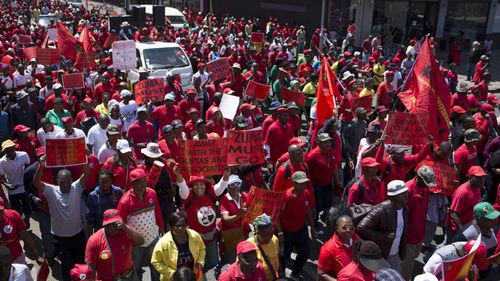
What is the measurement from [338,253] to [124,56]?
924cm

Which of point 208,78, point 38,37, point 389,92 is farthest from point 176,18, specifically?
point 389,92

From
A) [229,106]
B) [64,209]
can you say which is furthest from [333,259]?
[229,106]

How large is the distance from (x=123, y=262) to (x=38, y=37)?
59.7ft

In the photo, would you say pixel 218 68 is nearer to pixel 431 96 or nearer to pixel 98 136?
pixel 98 136

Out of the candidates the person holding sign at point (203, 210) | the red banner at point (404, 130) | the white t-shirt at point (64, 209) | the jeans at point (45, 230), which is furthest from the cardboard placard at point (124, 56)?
the red banner at point (404, 130)

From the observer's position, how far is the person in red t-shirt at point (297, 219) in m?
5.86

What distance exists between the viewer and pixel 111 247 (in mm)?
4930

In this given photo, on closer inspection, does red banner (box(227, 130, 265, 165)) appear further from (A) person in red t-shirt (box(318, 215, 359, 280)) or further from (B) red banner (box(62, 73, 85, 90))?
(B) red banner (box(62, 73, 85, 90))

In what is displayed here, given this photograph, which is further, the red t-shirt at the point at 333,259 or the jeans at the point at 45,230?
the jeans at the point at 45,230

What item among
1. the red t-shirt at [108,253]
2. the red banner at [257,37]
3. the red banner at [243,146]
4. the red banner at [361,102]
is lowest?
the red t-shirt at [108,253]

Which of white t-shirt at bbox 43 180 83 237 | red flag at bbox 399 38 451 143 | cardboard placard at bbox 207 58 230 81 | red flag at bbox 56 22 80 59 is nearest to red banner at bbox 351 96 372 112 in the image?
red flag at bbox 399 38 451 143

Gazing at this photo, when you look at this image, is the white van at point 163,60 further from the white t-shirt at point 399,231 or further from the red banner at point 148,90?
the white t-shirt at point 399,231

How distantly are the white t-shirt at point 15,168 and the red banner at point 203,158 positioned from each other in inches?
85.2

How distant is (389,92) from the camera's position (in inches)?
452
